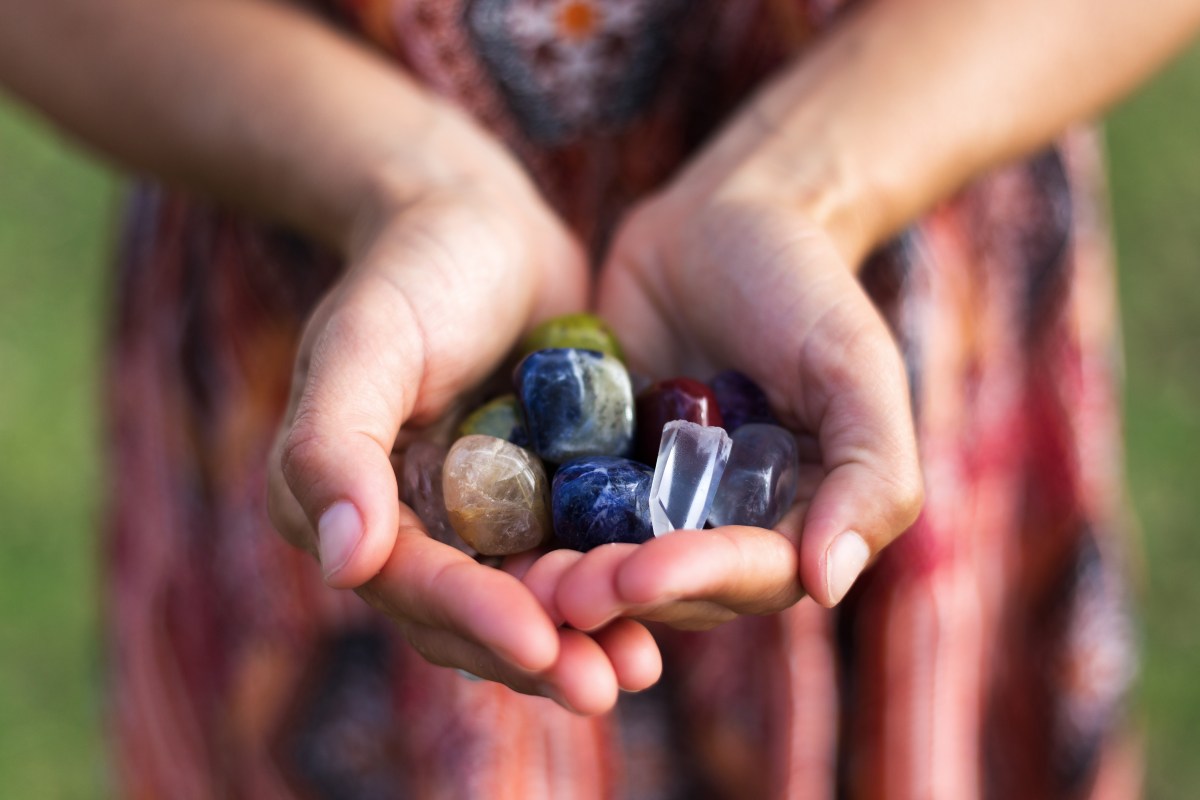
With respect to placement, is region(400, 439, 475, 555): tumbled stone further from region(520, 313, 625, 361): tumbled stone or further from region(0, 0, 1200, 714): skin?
region(520, 313, 625, 361): tumbled stone

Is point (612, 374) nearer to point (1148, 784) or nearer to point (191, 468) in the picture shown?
point (191, 468)

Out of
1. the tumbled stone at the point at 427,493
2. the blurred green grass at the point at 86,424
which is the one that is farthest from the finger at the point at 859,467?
the blurred green grass at the point at 86,424

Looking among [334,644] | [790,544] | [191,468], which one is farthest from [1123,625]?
[191,468]

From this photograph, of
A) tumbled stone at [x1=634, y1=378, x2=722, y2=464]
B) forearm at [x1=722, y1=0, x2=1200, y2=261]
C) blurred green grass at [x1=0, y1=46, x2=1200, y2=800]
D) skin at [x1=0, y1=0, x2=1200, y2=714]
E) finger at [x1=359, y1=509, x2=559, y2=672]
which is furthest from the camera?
blurred green grass at [x1=0, y1=46, x2=1200, y2=800]

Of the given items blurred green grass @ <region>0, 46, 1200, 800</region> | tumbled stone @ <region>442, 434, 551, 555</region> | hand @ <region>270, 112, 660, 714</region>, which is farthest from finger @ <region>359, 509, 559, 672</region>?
blurred green grass @ <region>0, 46, 1200, 800</region>

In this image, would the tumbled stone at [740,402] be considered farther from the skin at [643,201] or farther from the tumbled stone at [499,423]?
the tumbled stone at [499,423]

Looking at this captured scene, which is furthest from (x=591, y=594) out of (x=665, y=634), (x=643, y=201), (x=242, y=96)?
(x=242, y=96)
